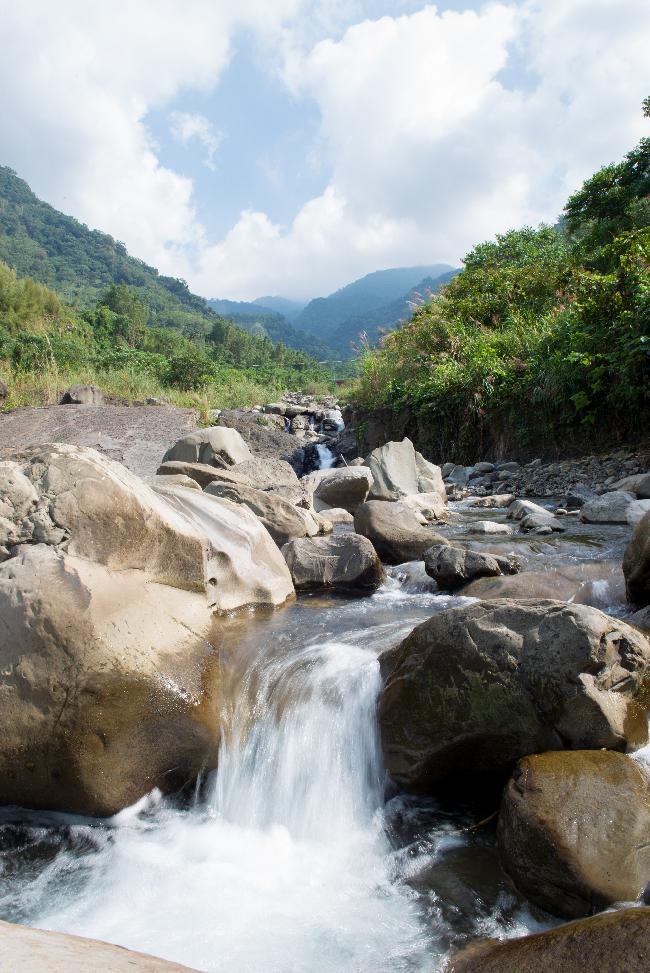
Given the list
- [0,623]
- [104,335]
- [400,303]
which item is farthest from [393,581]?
[400,303]

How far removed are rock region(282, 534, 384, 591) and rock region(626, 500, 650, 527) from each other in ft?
10.3

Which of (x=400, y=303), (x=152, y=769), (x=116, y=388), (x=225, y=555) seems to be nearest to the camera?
(x=152, y=769)

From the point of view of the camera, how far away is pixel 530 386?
473 inches

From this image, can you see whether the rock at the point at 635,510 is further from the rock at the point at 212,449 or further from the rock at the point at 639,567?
the rock at the point at 212,449

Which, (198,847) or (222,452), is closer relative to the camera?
(198,847)

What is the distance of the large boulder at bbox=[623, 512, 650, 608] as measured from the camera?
14.3ft

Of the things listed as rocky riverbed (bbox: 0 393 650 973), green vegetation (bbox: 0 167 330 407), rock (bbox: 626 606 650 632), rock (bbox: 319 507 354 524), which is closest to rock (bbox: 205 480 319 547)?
rock (bbox: 319 507 354 524)

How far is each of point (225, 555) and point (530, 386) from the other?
9126 mm

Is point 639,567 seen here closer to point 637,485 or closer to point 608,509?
point 608,509

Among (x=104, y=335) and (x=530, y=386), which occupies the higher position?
(x=104, y=335)

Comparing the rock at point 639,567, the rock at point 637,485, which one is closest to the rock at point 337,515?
the rock at point 637,485

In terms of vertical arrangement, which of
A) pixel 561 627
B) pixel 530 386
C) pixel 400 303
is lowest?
pixel 561 627

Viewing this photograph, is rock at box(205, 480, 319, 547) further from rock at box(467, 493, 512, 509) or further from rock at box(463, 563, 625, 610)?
rock at box(467, 493, 512, 509)

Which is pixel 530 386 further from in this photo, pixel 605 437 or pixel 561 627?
pixel 561 627
